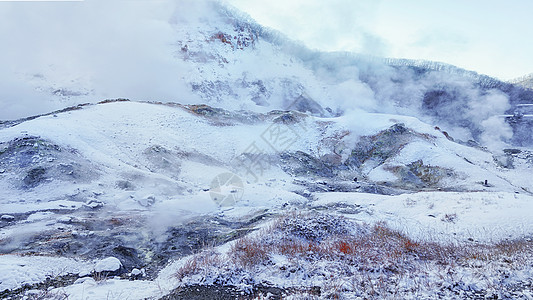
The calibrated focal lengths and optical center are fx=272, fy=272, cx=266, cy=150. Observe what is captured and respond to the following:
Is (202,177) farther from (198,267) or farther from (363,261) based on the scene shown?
(363,261)

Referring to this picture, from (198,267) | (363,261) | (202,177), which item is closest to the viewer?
(363,261)

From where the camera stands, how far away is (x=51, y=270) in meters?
6.93

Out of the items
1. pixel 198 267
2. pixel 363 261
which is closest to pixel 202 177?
pixel 198 267

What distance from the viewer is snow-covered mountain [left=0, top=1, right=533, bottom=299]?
354 inches

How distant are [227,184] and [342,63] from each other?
7260 centimetres

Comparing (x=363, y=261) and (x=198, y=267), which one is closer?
(x=363, y=261)

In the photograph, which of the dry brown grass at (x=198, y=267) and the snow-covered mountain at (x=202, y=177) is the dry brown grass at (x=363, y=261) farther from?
the snow-covered mountain at (x=202, y=177)

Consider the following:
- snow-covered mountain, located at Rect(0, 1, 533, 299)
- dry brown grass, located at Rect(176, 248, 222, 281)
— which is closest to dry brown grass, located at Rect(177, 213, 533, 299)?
dry brown grass, located at Rect(176, 248, 222, 281)

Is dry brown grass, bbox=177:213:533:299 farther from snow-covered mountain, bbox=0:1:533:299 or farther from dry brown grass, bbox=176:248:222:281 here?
snow-covered mountain, bbox=0:1:533:299

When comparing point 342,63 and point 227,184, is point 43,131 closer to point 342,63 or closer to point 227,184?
point 227,184

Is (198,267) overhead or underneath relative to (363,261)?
underneath

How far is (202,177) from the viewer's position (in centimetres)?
2073

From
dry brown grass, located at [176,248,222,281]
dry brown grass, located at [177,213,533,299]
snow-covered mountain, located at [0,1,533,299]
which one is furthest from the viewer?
snow-covered mountain, located at [0,1,533,299]

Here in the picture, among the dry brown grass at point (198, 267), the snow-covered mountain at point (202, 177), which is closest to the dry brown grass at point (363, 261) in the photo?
the dry brown grass at point (198, 267)
